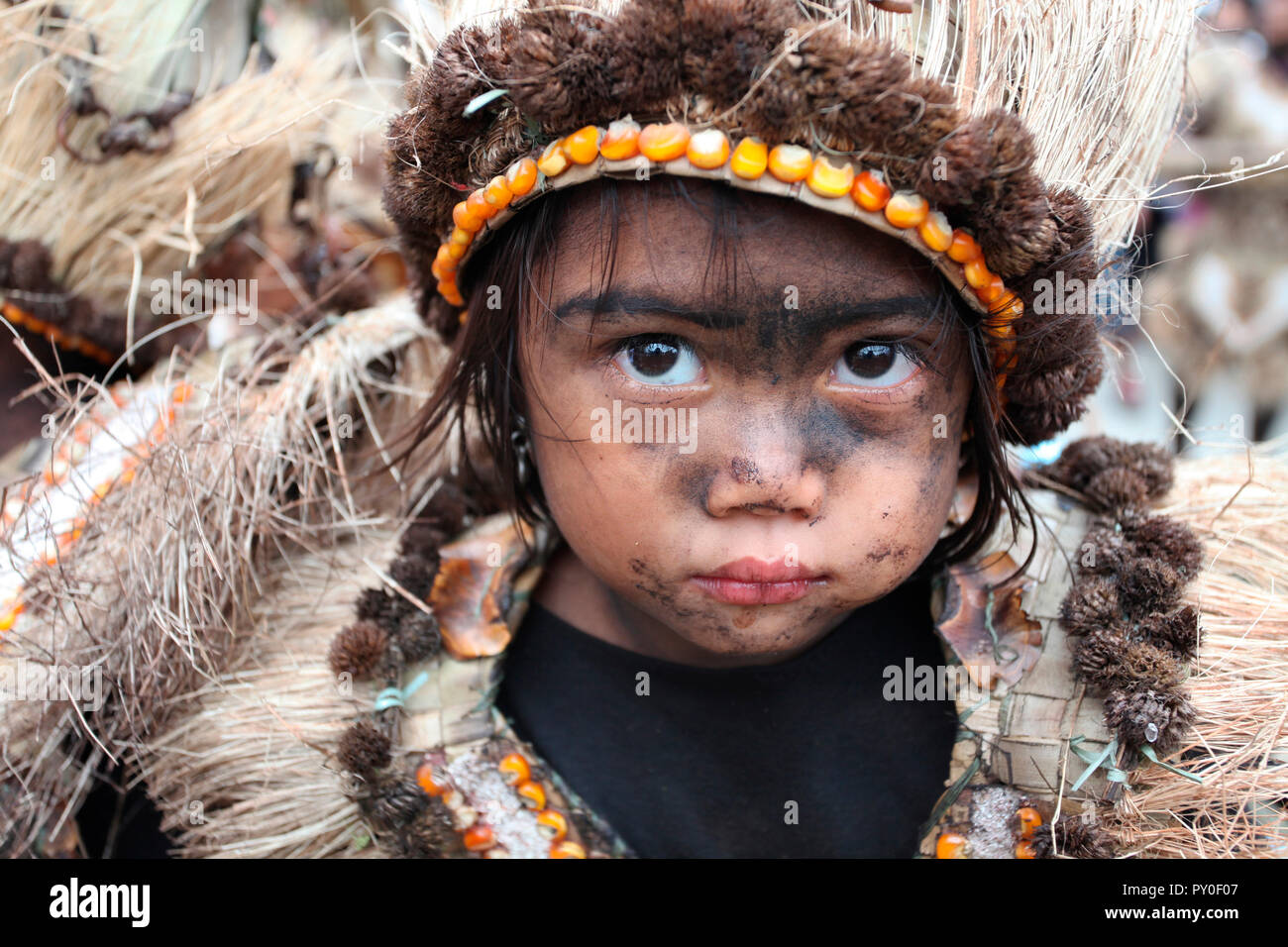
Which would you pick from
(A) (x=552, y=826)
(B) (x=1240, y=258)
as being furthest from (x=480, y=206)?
(B) (x=1240, y=258)

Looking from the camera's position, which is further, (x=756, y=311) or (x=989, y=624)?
(x=989, y=624)

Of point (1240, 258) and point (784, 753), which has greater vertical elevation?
point (1240, 258)

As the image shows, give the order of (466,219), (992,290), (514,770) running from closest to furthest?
(992,290) → (466,219) → (514,770)

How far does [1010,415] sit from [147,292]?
1.65m

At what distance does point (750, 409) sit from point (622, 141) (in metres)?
0.33

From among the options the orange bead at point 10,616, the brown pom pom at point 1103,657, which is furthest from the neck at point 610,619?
the orange bead at point 10,616

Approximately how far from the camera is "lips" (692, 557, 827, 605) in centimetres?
128

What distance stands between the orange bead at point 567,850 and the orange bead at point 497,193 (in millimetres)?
838

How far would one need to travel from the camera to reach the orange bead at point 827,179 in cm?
117

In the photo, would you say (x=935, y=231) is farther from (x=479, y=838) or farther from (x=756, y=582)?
(x=479, y=838)

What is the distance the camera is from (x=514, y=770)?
4.90 feet

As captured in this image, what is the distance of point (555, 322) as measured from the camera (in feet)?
4.37

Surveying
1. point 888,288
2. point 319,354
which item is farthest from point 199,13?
point 888,288

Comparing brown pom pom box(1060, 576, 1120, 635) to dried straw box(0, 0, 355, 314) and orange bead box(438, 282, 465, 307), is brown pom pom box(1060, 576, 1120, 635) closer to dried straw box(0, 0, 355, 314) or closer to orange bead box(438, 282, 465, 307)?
→ orange bead box(438, 282, 465, 307)
